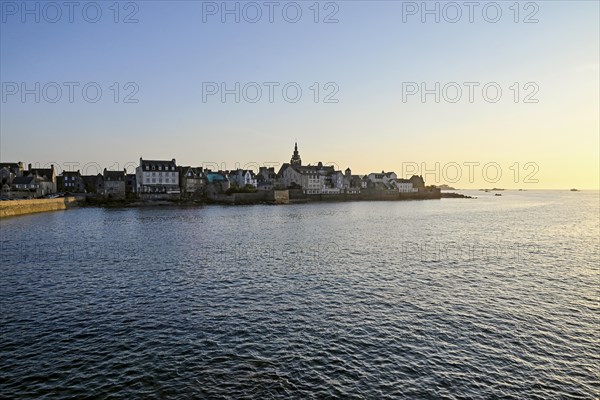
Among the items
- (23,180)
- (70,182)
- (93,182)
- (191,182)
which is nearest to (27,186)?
(23,180)

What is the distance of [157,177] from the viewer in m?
138

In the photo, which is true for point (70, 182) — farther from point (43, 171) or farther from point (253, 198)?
point (253, 198)

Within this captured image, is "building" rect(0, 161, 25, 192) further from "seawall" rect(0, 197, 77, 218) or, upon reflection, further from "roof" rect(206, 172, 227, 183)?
"roof" rect(206, 172, 227, 183)

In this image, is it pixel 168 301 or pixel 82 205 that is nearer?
pixel 168 301

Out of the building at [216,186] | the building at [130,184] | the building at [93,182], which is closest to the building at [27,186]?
the building at [93,182]

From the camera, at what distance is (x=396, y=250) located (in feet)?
143

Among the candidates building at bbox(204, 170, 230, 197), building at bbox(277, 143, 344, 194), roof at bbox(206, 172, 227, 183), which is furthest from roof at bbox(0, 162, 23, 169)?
building at bbox(277, 143, 344, 194)

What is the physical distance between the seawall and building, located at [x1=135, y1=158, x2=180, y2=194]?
85.7 feet

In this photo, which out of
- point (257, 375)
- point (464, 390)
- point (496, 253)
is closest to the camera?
point (464, 390)

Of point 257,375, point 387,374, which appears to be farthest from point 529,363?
point 257,375

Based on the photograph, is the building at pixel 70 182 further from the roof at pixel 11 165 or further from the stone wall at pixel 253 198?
the stone wall at pixel 253 198

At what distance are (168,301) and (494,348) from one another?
1869 cm

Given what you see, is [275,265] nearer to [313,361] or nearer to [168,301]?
[168,301]

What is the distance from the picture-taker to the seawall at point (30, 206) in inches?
3162
